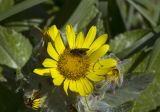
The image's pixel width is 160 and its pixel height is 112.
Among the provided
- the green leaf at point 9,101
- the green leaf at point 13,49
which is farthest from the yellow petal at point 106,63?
the green leaf at point 13,49

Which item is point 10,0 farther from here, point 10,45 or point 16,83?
point 16,83

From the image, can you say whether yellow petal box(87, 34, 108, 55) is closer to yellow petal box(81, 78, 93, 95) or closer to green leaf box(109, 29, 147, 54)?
yellow petal box(81, 78, 93, 95)

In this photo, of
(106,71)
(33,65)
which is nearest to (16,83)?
(33,65)

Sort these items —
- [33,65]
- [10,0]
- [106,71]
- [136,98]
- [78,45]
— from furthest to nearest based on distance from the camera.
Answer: [10,0], [136,98], [33,65], [78,45], [106,71]

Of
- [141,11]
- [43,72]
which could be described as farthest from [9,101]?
[141,11]

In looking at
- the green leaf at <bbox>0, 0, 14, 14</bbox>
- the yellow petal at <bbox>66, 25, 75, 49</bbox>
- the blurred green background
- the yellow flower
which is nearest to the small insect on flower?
the blurred green background
